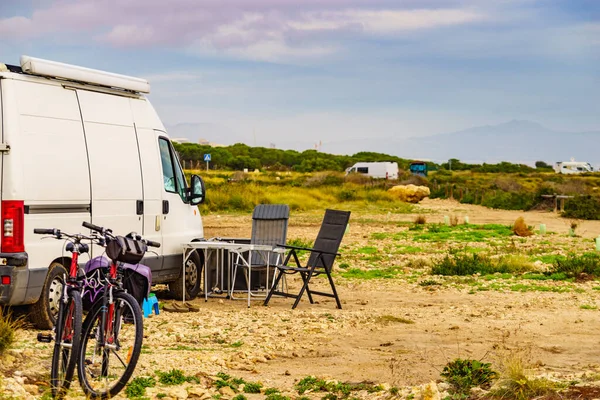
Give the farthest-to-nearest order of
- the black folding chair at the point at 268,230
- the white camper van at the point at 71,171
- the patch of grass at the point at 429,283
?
the patch of grass at the point at 429,283 → the black folding chair at the point at 268,230 → the white camper van at the point at 71,171

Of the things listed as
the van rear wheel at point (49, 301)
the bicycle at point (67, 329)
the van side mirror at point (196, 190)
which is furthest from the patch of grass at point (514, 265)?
the bicycle at point (67, 329)

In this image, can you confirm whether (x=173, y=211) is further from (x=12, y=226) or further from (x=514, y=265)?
(x=514, y=265)

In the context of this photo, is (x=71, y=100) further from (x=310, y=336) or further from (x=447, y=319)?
(x=447, y=319)

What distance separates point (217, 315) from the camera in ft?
36.5

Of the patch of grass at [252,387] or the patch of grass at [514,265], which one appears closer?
the patch of grass at [252,387]

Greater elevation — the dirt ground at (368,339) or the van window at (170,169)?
the van window at (170,169)

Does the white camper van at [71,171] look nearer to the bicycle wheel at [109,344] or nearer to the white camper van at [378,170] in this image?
the bicycle wheel at [109,344]

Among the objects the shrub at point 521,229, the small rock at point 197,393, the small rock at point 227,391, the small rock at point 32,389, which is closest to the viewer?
the small rock at point 32,389

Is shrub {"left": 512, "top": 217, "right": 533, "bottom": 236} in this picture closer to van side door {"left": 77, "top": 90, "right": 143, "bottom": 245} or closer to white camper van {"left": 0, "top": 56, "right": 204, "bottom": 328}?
white camper van {"left": 0, "top": 56, "right": 204, "bottom": 328}

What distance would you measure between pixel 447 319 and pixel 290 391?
4298 mm

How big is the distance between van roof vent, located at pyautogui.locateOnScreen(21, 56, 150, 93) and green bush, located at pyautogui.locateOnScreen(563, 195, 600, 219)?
2913 cm

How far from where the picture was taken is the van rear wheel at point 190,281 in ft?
40.7

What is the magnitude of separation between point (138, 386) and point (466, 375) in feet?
8.00

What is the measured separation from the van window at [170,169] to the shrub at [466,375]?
575 centimetres
